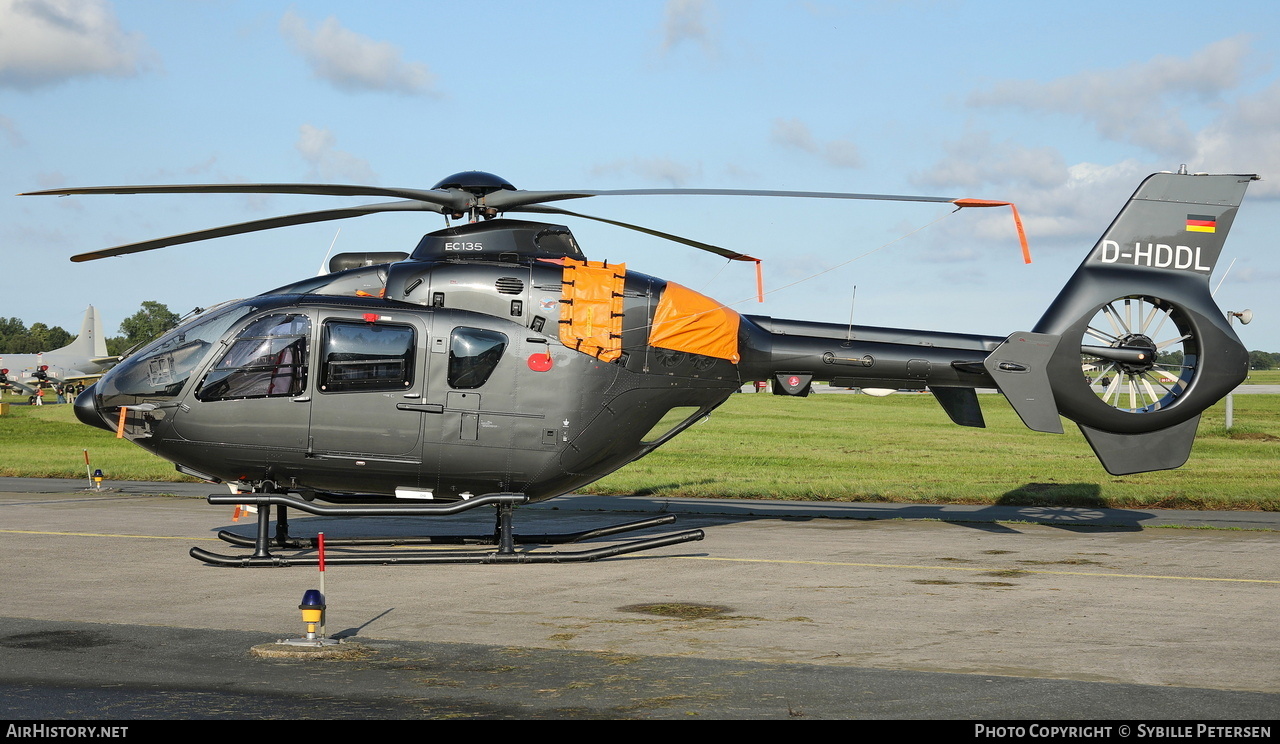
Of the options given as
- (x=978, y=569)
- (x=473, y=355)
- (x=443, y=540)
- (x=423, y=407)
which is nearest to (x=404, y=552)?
(x=443, y=540)

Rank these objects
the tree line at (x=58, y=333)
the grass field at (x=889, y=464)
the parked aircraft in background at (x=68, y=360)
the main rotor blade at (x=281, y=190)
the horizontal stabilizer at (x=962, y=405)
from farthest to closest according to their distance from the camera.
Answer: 1. the tree line at (x=58, y=333)
2. the parked aircraft in background at (x=68, y=360)
3. the grass field at (x=889, y=464)
4. the horizontal stabilizer at (x=962, y=405)
5. the main rotor blade at (x=281, y=190)

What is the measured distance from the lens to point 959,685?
718 centimetres

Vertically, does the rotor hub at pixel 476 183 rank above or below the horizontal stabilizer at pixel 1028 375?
above

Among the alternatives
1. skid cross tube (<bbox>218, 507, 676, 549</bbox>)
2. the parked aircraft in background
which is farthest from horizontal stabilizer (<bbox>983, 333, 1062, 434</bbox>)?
the parked aircraft in background

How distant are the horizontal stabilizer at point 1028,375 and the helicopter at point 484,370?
0.09 feet

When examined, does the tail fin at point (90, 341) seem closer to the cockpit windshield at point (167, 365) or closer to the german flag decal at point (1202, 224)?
the cockpit windshield at point (167, 365)

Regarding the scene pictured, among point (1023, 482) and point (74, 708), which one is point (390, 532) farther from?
point (1023, 482)

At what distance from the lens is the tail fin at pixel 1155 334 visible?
14500 millimetres

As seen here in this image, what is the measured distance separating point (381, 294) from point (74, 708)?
7.60 meters

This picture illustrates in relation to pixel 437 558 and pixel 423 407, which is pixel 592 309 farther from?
pixel 437 558

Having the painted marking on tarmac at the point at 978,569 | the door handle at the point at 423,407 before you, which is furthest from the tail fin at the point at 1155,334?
the door handle at the point at 423,407

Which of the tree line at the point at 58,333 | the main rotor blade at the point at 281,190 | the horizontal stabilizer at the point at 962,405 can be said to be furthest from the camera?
the tree line at the point at 58,333

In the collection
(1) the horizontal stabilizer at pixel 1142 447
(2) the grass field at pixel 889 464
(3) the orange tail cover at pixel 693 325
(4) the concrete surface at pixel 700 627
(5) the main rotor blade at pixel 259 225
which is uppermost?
(5) the main rotor blade at pixel 259 225

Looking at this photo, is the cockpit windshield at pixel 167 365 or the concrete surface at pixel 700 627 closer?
the concrete surface at pixel 700 627
